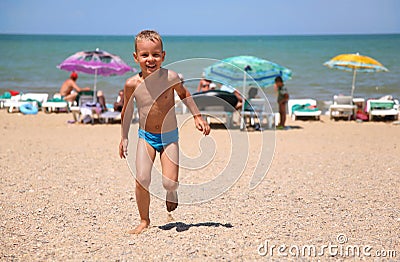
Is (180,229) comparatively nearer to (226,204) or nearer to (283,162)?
(226,204)

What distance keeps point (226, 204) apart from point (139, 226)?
52.4 inches

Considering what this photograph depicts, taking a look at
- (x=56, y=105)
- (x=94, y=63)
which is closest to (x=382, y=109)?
(x=94, y=63)

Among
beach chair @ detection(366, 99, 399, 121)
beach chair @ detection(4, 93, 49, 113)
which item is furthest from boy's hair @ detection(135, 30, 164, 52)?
beach chair @ detection(4, 93, 49, 113)

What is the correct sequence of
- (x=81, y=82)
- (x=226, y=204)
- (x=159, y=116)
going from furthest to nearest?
(x=81, y=82) < (x=226, y=204) < (x=159, y=116)

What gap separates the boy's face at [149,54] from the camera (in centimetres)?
397

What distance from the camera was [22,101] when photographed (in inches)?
571

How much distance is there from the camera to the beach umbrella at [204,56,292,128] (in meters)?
11.6

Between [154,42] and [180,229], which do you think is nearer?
[154,42]

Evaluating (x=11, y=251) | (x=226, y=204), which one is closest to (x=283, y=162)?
(x=226, y=204)

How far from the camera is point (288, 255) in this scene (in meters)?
3.87

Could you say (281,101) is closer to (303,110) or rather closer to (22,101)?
(303,110)

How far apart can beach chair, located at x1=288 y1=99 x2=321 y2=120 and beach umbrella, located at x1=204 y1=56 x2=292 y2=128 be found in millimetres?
1448

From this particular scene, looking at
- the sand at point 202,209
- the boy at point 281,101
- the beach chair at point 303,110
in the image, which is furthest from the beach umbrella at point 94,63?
the beach chair at point 303,110

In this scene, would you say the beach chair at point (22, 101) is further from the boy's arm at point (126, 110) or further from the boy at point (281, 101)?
the boy's arm at point (126, 110)
